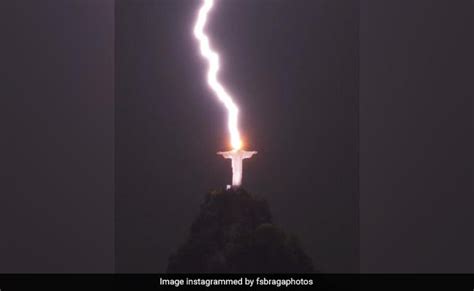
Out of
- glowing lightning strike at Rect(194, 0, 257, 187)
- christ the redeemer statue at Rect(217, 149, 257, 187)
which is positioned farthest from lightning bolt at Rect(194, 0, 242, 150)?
christ the redeemer statue at Rect(217, 149, 257, 187)

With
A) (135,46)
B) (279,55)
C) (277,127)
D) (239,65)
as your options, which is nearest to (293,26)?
(279,55)

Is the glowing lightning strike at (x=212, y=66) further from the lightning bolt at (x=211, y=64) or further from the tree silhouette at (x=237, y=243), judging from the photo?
the tree silhouette at (x=237, y=243)

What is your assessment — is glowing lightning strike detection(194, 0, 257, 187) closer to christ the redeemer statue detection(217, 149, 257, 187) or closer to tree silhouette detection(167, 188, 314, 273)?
christ the redeemer statue detection(217, 149, 257, 187)

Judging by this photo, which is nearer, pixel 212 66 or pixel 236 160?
pixel 236 160

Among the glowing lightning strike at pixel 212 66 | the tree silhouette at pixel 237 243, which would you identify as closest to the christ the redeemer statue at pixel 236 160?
the tree silhouette at pixel 237 243

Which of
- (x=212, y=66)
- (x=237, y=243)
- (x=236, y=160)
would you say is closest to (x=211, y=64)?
(x=212, y=66)

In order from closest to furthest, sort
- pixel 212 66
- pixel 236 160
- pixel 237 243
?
pixel 237 243
pixel 236 160
pixel 212 66

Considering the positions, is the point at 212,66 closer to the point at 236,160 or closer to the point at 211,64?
the point at 211,64
